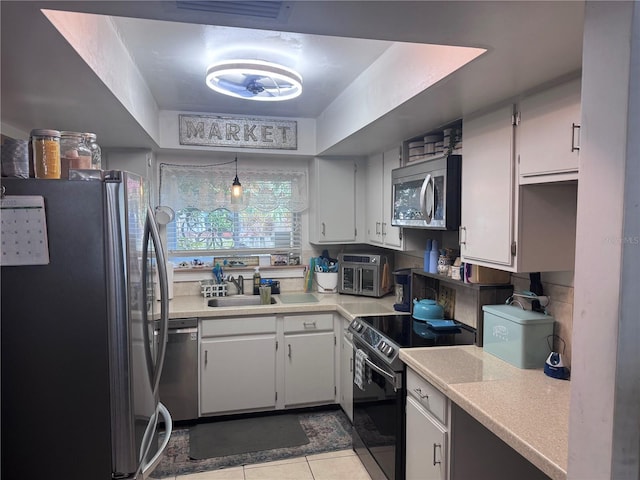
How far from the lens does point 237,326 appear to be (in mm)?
3145

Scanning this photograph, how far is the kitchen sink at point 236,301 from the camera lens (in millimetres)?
3510

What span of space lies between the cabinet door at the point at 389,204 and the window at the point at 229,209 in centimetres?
92

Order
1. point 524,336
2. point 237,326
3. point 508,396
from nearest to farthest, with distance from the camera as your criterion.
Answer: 1. point 508,396
2. point 524,336
3. point 237,326

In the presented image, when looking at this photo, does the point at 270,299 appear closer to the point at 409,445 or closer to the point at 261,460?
the point at 261,460

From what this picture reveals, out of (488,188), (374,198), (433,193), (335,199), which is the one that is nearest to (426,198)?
(433,193)

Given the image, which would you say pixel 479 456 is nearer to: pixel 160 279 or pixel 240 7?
pixel 160 279

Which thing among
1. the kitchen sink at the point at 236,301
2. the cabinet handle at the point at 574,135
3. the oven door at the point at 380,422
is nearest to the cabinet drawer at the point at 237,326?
the kitchen sink at the point at 236,301

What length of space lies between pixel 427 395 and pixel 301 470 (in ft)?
3.89

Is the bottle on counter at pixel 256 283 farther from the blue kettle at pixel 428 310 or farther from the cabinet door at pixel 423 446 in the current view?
the cabinet door at pixel 423 446

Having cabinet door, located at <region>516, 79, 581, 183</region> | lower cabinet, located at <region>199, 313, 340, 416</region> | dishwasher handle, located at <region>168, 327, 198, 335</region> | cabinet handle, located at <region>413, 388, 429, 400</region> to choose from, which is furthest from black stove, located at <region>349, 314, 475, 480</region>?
dishwasher handle, located at <region>168, 327, 198, 335</region>

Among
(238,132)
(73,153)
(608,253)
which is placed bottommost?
(608,253)

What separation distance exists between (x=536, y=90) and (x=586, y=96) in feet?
2.83

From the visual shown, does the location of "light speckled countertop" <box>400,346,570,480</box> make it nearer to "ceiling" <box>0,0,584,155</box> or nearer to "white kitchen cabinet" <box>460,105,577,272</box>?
"white kitchen cabinet" <box>460,105,577,272</box>

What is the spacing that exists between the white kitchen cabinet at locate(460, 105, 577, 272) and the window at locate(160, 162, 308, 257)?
7.09 ft
